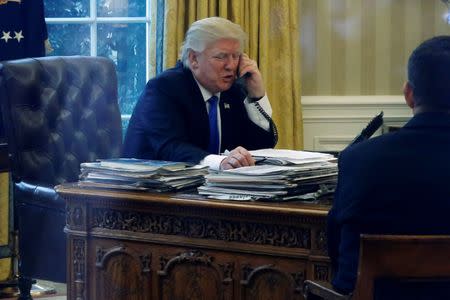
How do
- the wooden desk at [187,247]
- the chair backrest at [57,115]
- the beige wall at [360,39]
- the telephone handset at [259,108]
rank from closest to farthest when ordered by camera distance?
1. the wooden desk at [187,247]
2. the chair backrest at [57,115]
3. the telephone handset at [259,108]
4. the beige wall at [360,39]

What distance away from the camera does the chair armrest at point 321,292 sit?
2123mm

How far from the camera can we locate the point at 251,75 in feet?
12.2

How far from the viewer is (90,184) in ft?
9.45

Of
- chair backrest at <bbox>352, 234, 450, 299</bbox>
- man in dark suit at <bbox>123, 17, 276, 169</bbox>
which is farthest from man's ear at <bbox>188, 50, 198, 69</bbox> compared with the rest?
chair backrest at <bbox>352, 234, 450, 299</bbox>

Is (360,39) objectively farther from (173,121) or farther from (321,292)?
(321,292)

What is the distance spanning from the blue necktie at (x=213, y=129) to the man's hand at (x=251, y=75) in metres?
0.17

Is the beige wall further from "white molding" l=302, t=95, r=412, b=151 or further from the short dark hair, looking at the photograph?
the short dark hair

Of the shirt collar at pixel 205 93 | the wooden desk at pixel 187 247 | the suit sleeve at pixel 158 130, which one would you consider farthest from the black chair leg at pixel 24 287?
the shirt collar at pixel 205 93

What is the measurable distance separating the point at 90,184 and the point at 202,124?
2.62ft

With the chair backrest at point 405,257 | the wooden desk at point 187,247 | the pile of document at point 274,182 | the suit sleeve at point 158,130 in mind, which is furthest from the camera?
the suit sleeve at point 158,130

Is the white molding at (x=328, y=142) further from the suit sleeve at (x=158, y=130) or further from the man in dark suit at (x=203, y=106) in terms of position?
the suit sleeve at (x=158, y=130)

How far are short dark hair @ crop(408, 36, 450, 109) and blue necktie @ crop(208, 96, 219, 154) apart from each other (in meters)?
1.65

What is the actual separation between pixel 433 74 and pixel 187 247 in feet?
3.30

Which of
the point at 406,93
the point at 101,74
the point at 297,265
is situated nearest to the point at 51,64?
the point at 101,74
